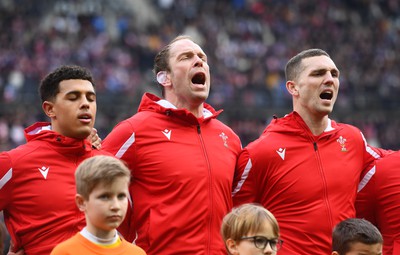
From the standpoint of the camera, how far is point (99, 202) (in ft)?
16.8

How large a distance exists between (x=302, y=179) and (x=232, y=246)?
1.03 meters

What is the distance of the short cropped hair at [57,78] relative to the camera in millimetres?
6066

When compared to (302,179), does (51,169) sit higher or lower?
higher

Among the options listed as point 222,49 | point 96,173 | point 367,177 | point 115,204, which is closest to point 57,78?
point 96,173

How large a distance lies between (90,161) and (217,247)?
49.7 inches

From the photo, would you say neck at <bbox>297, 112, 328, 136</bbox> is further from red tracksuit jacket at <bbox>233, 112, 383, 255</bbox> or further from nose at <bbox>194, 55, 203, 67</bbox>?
nose at <bbox>194, 55, 203, 67</bbox>

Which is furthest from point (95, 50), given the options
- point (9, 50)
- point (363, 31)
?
point (363, 31)

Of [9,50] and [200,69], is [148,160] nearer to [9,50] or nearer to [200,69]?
[200,69]

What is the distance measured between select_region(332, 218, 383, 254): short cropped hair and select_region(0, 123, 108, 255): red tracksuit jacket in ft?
5.19

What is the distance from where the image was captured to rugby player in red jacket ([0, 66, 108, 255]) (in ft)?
18.8

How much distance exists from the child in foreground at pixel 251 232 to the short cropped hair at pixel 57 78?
4.39 feet

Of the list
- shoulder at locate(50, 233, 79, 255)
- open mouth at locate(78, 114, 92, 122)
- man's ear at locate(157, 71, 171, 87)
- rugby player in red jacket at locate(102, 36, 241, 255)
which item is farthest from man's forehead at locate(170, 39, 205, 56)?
shoulder at locate(50, 233, 79, 255)

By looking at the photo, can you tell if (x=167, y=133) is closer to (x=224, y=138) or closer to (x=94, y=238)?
(x=224, y=138)

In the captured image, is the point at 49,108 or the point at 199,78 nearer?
the point at 49,108
